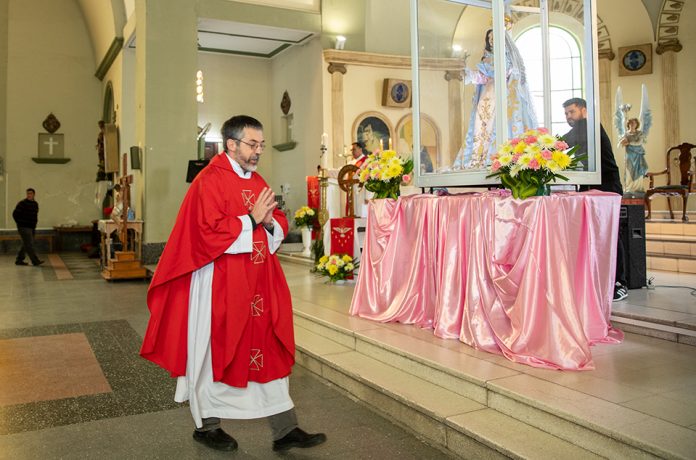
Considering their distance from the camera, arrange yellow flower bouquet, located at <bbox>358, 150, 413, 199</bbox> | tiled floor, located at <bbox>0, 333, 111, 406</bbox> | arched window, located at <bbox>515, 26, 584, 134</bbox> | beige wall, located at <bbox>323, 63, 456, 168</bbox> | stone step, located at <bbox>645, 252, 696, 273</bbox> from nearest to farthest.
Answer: tiled floor, located at <bbox>0, 333, 111, 406</bbox> → arched window, located at <bbox>515, 26, 584, 134</bbox> → yellow flower bouquet, located at <bbox>358, 150, 413, 199</bbox> → stone step, located at <bbox>645, 252, 696, 273</bbox> → beige wall, located at <bbox>323, 63, 456, 168</bbox>

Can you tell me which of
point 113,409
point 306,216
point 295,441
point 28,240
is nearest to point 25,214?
point 28,240

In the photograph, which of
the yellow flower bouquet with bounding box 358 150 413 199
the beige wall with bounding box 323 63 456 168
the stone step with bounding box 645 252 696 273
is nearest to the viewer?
the yellow flower bouquet with bounding box 358 150 413 199

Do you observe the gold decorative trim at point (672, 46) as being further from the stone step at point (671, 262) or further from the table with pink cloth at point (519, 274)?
the table with pink cloth at point (519, 274)

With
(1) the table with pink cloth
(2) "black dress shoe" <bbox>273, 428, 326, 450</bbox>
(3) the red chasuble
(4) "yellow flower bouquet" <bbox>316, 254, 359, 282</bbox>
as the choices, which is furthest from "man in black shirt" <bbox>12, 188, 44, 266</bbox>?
(2) "black dress shoe" <bbox>273, 428, 326, 450</bbox>

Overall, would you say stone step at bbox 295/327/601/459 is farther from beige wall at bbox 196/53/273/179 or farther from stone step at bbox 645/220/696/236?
beige wall at bbox 196/53/273/179

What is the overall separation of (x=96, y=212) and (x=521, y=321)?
16.3m

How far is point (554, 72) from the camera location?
5543 millimetres

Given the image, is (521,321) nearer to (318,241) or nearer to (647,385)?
(647,385)

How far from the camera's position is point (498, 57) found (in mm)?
4980

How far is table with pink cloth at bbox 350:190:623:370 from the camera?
3764 millimetres

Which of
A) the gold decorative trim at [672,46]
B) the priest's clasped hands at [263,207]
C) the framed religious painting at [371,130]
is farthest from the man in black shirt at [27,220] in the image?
the gold decorative trim at [672,46]

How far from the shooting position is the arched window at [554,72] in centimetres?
508

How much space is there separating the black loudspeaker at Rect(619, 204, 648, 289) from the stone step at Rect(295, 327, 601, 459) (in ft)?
9.12

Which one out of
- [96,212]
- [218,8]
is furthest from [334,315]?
[96,212]
